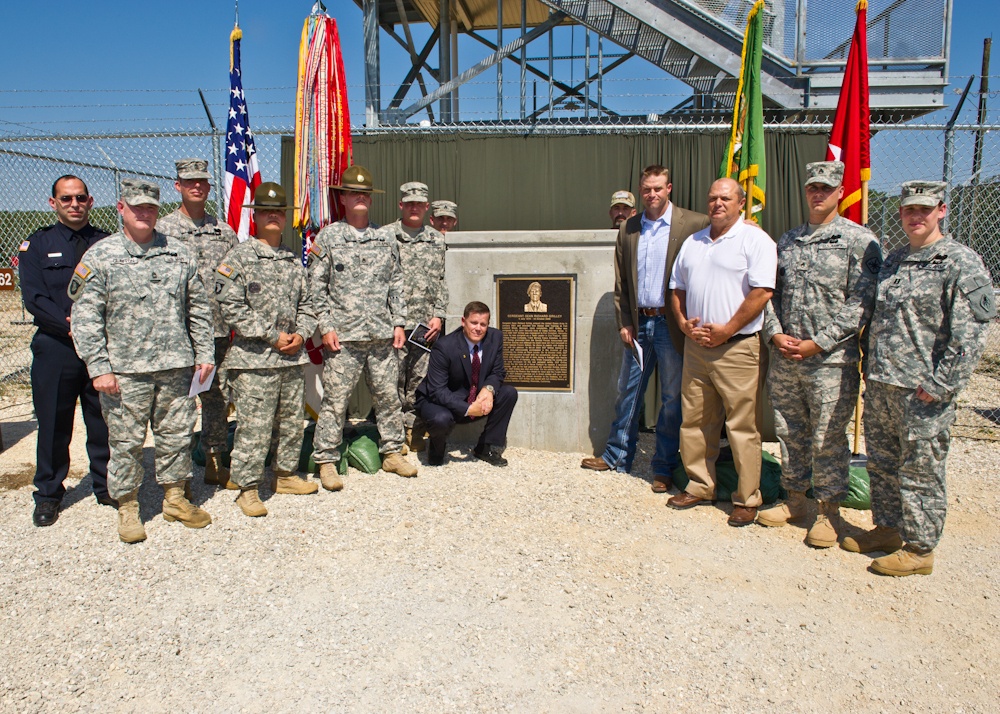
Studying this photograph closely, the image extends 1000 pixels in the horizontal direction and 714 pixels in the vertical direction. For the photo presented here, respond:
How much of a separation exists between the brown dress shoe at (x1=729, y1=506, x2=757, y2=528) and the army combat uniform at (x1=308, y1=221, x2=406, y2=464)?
255 cm

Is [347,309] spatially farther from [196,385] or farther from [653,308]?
[653,308]

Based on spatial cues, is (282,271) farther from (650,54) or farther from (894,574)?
(650,54)

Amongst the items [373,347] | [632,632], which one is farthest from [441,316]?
[632,632]

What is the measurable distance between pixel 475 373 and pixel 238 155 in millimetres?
2929

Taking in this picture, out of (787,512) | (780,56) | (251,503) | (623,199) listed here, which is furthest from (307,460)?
(780,56)

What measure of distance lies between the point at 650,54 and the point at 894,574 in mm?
7859

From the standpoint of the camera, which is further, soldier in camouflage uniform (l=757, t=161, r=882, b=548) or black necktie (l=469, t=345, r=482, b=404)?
black necktie (l=469, t=345, r=482, b=404)

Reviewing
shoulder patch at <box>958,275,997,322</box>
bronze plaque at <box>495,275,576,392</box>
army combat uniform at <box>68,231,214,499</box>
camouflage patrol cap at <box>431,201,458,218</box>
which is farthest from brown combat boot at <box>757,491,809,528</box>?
camouflage patrol cap at <box>431,201,458,218</box>

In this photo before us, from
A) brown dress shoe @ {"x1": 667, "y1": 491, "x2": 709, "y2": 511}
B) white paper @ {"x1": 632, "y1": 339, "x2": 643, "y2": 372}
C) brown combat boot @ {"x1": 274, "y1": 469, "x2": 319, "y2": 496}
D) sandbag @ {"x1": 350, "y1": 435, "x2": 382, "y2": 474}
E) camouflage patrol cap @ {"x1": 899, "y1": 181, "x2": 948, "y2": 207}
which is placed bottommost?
brown dress shoe @ {"x1": 667, "y1": 491, "x2": 709, "y2": 511}

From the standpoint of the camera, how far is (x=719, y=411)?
4438mm

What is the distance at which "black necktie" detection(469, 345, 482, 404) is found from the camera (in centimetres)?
523

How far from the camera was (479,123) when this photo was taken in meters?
7.35

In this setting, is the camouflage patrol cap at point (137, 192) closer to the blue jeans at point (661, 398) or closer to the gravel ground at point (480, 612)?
the gravel ground at point (480, 612)

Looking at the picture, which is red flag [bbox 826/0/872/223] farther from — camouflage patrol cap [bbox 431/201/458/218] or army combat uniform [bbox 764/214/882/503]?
camouflage patrol cap [bbox 431/201/458/218]
